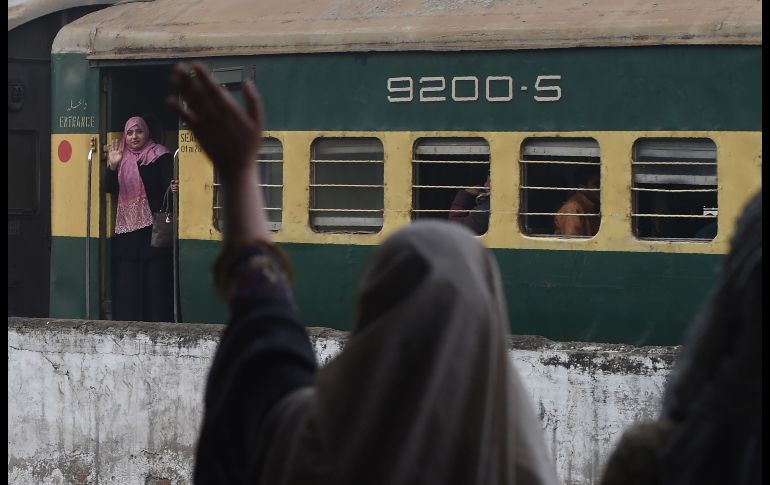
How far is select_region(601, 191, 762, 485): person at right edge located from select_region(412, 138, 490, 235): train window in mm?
6434

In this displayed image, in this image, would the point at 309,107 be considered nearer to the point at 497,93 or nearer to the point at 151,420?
the point at 497,93

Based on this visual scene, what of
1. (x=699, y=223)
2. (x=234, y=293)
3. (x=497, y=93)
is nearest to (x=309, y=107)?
(x=497, y=93)

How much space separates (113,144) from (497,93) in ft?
9.41

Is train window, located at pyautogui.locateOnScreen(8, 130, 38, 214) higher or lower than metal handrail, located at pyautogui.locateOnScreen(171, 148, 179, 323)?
higher

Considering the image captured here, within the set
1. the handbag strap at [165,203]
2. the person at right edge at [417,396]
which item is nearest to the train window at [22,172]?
the handbag strap at [165,203]

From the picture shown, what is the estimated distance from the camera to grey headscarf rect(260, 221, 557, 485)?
174 cm

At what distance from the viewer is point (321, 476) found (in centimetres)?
186

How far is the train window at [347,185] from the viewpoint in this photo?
845cm

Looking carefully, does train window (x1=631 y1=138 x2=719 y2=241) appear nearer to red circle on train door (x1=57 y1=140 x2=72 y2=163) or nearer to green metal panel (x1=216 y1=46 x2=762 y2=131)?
green metal panel (x1=216 y1=46 x2=762 y2=131)

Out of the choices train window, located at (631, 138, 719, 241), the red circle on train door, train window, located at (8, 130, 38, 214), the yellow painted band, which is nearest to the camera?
the yellow painted band

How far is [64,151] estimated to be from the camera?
970 cm

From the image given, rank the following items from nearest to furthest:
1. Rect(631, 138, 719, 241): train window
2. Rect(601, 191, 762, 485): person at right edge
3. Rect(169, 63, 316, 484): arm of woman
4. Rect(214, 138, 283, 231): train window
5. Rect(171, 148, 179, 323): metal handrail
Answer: Rect(601, 191, 762, 485): person at right edge
Rect(169, 63, 316, 484): arm of woman
Rect(631, 138, 719, 241): train window
Rect(214, 138, 283, 231): train window
Rect(171, 148, 179, 323): metal handrail

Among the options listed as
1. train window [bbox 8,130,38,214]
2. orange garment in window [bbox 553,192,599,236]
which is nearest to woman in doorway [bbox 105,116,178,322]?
train window [bbox 8,130,38,214]

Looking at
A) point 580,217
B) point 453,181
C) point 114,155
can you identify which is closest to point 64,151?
point 114,155
